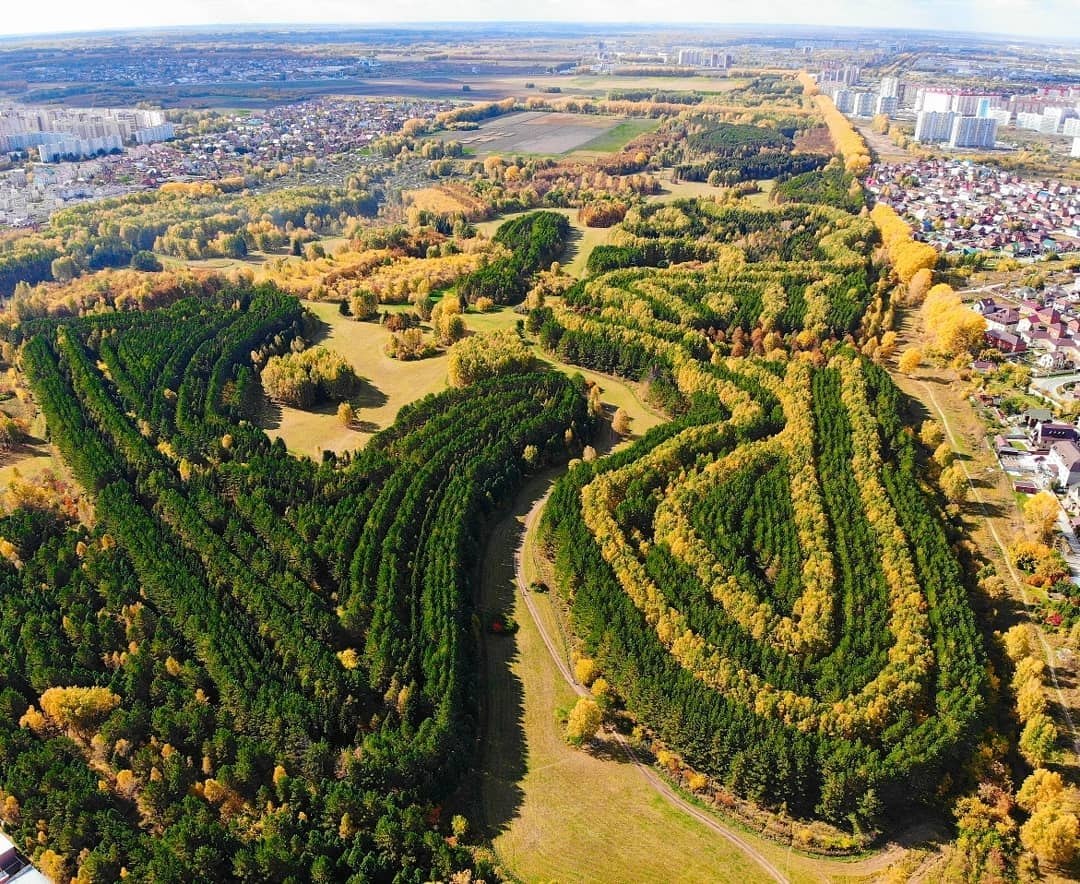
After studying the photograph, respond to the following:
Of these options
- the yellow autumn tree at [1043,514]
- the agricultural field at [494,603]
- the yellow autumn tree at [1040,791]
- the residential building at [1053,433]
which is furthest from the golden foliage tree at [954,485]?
the yellow autumn tree at [1040,791]

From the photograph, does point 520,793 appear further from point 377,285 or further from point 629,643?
point 377,285

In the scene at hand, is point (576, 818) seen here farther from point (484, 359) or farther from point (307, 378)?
point (307, 378)

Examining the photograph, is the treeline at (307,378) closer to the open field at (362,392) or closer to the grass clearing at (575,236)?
the open field at (362,392)

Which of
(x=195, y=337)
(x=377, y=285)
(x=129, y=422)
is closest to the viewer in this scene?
(x=129, y=422)

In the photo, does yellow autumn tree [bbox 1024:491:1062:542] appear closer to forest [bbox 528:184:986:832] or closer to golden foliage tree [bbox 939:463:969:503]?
golden foliage tree [bbox 939:463:969:503]

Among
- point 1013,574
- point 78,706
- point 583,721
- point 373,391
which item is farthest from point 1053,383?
point 78,706

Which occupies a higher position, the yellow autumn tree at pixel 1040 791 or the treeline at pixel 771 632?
the treeline at pixel 771 632

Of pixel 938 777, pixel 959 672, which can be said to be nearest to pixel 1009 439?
pixel 959 672

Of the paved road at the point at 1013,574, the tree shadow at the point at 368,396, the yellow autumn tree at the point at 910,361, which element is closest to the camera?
the paved road at the point at 1013,574
